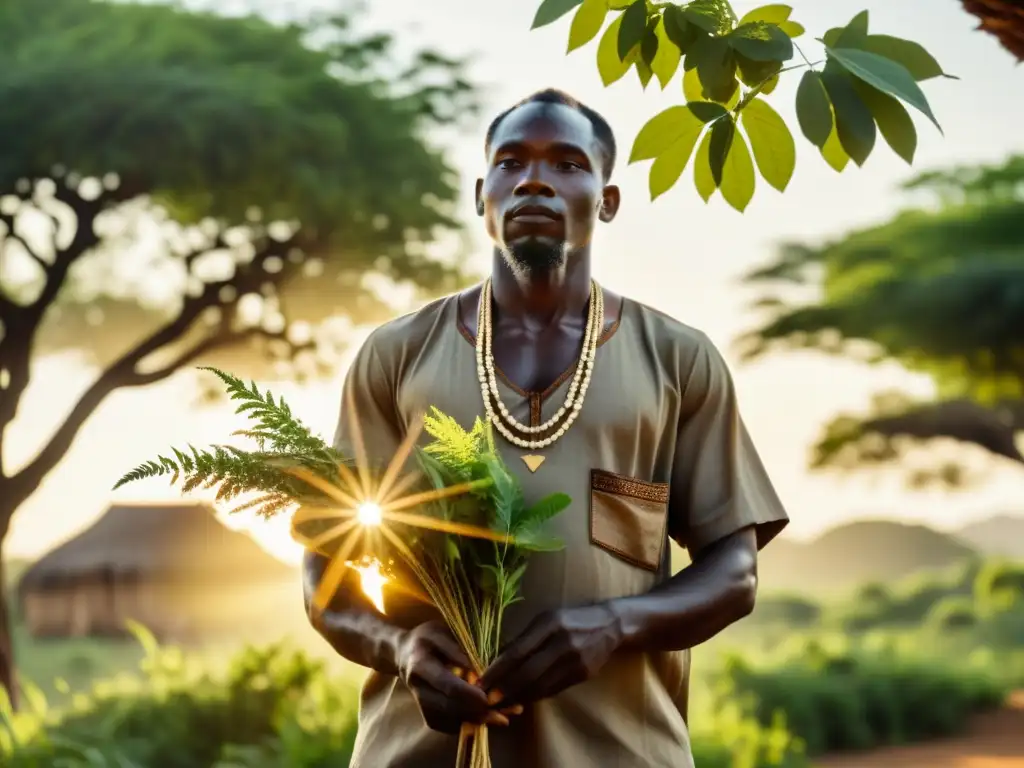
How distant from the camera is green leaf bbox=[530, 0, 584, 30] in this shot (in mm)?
1915

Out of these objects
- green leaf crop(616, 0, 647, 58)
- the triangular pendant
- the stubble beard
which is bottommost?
the triangular pendant

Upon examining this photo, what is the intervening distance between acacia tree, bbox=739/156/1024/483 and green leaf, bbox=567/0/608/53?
14.8 meters

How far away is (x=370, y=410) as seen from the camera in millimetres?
2477

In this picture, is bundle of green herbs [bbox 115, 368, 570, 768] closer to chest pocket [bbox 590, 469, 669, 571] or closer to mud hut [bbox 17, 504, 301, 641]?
chest pocket [bbox 590, 469, 669, 571]

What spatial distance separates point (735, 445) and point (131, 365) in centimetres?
1132

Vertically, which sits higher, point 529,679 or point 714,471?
point 714,471

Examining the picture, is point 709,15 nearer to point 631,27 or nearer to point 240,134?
point 631,27

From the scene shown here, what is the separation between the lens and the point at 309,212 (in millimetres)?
13133

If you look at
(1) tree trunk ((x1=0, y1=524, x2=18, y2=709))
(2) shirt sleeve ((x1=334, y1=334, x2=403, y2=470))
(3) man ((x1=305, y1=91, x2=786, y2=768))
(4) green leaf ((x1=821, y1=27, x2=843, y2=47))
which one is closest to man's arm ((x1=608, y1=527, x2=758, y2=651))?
(3) man ((x1=305, y1=91, x2=786, y2=768))

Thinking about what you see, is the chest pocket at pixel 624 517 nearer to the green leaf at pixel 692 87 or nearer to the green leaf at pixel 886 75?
the green leaf at pixel 692 87

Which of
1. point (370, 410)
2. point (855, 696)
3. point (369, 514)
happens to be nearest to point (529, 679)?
point (369, 514)

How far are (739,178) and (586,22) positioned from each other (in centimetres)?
30

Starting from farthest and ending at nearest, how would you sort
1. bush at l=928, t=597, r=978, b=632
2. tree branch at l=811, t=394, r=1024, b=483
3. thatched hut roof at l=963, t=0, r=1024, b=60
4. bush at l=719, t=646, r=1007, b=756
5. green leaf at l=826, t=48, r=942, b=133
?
tree branch at l=811, t=394, r=1024, b=483 → bush at l=928, t=597, r=978, b=632 → bush at l=719, t=646, r=1007, b=756 → thatched hut roof at l=963, t=0, r=1024, b=60 → green leaf at l=826, t=48, r=942, b=133

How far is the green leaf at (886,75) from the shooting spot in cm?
176
